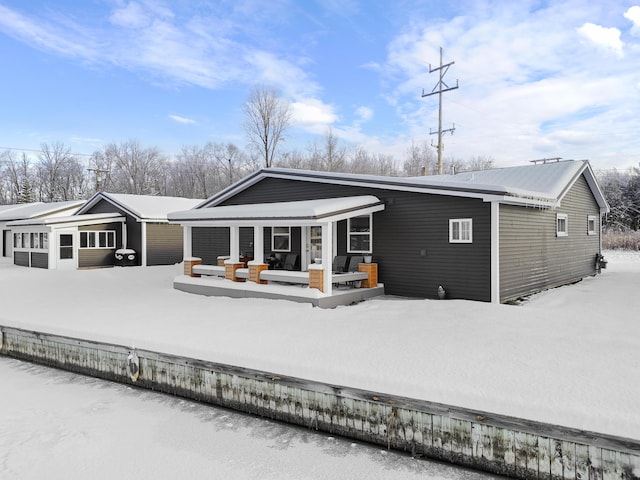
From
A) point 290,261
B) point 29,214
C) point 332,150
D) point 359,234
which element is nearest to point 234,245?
point 290,261

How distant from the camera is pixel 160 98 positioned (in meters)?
33.7

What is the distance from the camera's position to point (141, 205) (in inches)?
824

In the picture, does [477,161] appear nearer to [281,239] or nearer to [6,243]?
[281,239]

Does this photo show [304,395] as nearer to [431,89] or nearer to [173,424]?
[173,424]

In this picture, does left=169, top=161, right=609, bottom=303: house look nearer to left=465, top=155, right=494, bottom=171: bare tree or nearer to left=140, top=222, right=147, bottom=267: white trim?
left=140, top=222, right=147, bottom=267: white trim

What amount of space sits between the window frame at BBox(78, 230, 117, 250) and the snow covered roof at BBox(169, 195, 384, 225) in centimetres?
1044

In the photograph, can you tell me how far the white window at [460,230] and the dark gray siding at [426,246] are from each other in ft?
0.29

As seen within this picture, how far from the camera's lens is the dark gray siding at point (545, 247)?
960cm

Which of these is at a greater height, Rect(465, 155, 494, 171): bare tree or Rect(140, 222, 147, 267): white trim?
Rect(465, 155, 494, 171): bare tree

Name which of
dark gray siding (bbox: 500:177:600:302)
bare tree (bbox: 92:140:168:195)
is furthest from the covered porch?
bare tree (bbox: 92:140:168:195)

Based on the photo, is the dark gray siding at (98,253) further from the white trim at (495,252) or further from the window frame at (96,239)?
the white trim at (495,252)

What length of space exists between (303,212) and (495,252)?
4.13 m

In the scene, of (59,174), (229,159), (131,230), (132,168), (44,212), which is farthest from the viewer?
(59,174)

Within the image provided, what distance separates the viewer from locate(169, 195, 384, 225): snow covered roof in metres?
9.30
